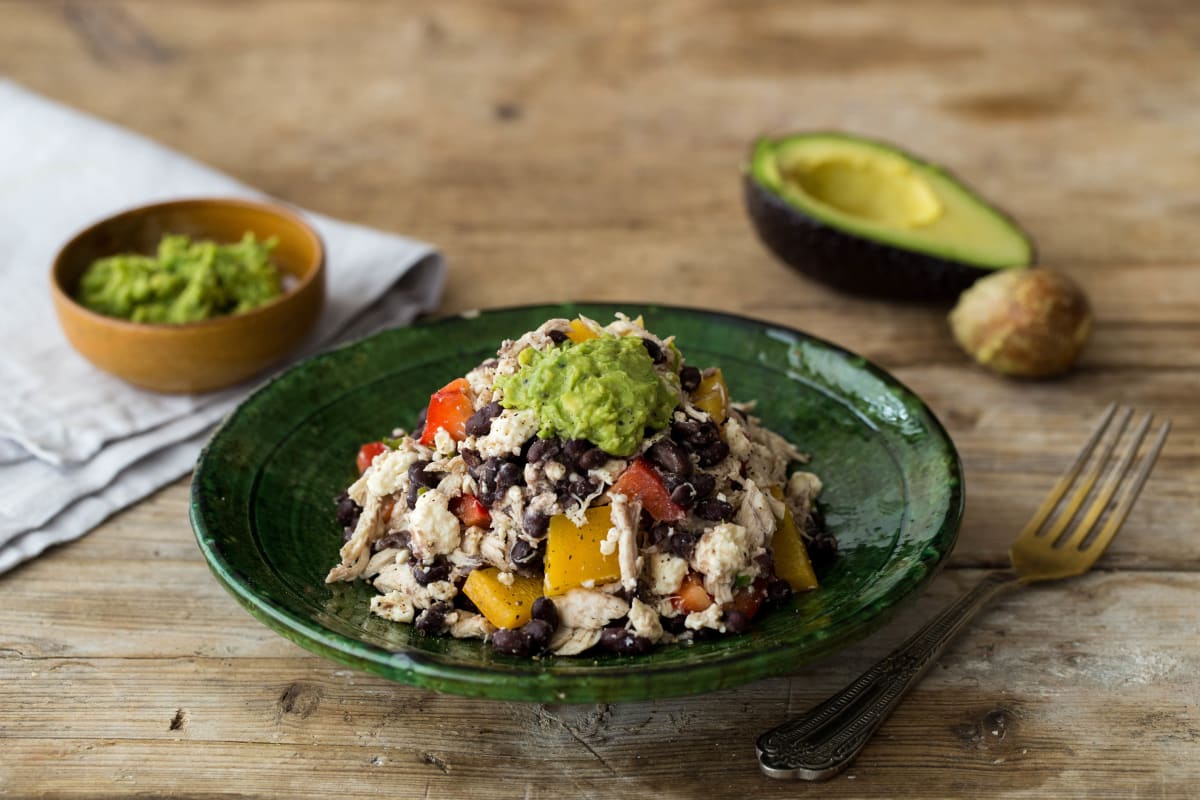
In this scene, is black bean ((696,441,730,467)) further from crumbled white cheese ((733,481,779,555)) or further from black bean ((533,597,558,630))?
black bean ((533,597,558,630))

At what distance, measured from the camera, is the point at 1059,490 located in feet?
12.1

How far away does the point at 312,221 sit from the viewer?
5.37m

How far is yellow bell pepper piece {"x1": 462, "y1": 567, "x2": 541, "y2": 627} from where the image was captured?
2.87 meters

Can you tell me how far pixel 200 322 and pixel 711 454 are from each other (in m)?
2.03

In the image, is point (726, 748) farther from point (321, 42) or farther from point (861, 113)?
point (321, 42)

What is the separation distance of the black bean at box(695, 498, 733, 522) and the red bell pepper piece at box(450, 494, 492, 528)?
0.52 metres

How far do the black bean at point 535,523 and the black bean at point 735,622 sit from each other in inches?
18.7

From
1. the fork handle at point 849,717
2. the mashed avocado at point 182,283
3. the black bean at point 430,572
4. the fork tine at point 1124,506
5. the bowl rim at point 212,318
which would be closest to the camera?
the fork handle at point 849,717

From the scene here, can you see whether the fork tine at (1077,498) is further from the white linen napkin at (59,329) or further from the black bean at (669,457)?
the white linen napkin at (59,329)

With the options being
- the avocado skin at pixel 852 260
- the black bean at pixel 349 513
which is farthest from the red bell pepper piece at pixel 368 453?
the avocado skin at pixel 852 260

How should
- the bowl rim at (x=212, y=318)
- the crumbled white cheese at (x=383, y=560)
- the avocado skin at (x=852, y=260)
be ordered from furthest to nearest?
the avocado skin at (x=852, y=260) < the bowl rim at (x=212, y=318) < the crumbled white cheese at (x=383, y=560)

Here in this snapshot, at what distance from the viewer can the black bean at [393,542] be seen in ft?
10.3

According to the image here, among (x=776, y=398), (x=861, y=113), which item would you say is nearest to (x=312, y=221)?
(x=776, y=398)

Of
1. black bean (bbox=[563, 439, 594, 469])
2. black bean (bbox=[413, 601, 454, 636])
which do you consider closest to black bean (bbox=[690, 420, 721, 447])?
black bean (bbox=[563, 439, 594, 469])
